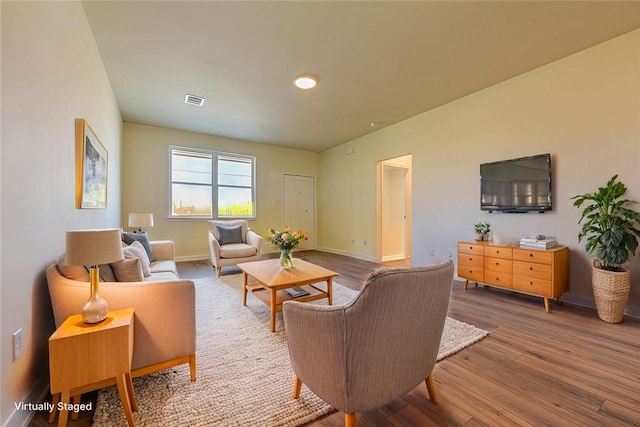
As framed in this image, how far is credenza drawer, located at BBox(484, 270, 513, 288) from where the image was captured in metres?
2.95

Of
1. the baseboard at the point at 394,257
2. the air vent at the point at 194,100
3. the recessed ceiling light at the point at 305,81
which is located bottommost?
the baseboard at the point at 394,257

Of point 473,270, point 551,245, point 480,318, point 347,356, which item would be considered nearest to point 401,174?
point 473,270

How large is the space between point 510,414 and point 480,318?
1.33 metres

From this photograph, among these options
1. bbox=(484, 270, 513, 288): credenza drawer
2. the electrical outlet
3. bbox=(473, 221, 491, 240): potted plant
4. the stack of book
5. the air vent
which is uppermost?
the air vent

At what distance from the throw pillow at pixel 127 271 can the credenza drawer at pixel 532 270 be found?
12.0 feet

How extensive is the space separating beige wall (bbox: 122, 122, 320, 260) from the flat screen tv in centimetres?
455

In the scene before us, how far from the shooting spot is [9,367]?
1.15 m

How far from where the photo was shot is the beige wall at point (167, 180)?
4.92 meters

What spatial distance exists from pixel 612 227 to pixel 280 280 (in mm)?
3087

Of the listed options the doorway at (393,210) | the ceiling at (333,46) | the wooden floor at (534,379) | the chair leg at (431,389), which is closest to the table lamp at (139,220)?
the ceiling at (333,46)

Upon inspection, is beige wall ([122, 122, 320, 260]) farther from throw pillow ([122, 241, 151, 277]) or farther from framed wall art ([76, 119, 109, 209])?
throw pillow ([122, 241, 151, 277])

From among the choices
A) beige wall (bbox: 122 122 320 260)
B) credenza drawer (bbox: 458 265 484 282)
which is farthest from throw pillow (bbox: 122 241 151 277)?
credenza drawer (bbox: 458 265 484 282)

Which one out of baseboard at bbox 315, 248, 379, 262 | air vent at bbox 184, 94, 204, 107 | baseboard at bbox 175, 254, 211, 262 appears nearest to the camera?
air vent at bbox 184, 94, 204, 107

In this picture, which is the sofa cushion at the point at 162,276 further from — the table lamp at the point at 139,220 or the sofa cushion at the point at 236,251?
the table lamp at the point at 139,220
